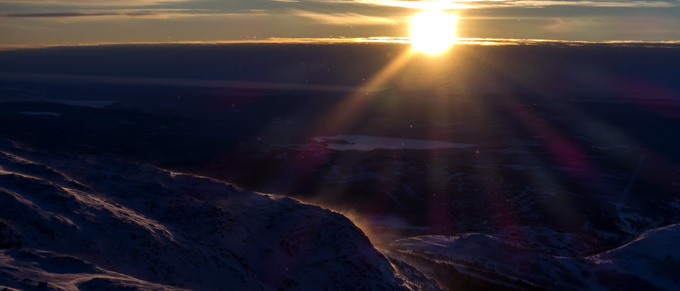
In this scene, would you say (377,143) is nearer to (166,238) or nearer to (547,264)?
(547,264)

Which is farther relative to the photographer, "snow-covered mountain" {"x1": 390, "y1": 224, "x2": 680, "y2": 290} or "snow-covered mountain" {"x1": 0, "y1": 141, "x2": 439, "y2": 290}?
"snow-covered mountain" {"x1": 390, "y1": 224, "x2": 680, "y2": 290}

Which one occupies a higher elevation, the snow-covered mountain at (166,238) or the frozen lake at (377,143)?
the frozen lake at (377,143)

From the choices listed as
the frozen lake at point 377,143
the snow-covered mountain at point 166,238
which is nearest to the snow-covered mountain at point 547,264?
the snow-covered mountain at point 166,238

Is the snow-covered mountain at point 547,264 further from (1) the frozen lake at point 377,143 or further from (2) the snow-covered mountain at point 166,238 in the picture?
(1) the frozen lake at point 377,143

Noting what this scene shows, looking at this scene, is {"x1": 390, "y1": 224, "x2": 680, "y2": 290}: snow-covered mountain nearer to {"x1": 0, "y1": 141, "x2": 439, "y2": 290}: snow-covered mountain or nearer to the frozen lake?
{"x1": 0, "y1": 141, "x2": 439, "y2": 290}: snow-covered mountain

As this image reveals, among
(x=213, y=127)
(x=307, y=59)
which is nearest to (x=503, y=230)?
(x=213, y=127)

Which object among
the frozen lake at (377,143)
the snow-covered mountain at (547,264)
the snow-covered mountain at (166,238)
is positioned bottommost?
the snow-covered mountain at (547,264)

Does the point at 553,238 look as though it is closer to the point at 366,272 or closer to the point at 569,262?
the point at 569,262

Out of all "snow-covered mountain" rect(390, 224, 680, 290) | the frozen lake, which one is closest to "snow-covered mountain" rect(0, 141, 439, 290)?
"snow-covered mountain" rect(390, 224, 680, 290)
